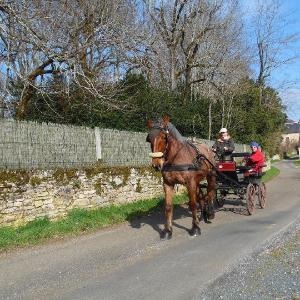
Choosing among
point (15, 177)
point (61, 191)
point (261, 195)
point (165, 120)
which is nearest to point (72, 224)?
point (61, 191)

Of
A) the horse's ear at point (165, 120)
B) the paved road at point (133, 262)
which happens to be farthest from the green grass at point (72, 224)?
the horse's ear at point (165, 120)

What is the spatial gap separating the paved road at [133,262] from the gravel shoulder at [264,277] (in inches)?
8.2

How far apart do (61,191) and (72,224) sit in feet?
3.86

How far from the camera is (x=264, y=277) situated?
6547mm

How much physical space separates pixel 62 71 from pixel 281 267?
10555 mm

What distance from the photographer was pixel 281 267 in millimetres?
7062

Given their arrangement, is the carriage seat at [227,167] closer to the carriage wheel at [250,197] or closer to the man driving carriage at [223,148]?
the man driving carriage at [223,148]

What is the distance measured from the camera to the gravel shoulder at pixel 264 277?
229 inches

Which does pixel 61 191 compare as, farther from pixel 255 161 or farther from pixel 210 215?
pixel 255 161

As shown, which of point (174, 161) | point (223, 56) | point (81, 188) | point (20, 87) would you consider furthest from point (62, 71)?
point (223, 56)

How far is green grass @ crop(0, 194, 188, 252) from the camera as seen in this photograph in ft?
30.7

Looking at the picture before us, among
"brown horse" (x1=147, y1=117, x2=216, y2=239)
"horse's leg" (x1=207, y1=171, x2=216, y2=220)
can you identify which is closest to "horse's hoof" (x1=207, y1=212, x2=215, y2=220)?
"horse's leg" (x1=207, y1=171, x2=216, y2=220)

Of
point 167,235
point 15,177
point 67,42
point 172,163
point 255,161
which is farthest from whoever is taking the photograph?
point 67,42

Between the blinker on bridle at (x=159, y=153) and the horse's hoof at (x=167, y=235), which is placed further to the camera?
the horse's hoof at (x=167, y=235)
